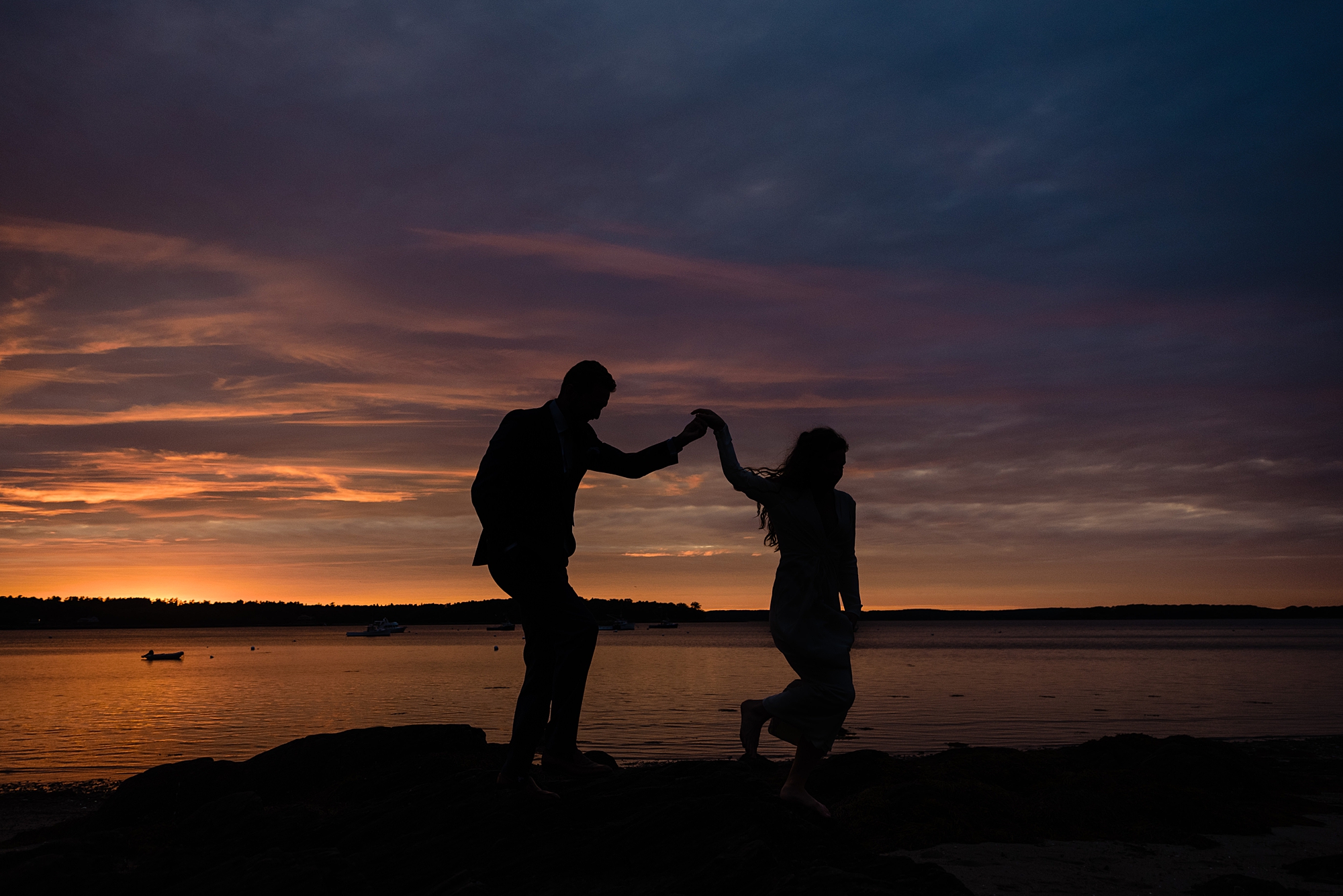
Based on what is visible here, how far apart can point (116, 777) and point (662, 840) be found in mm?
17906

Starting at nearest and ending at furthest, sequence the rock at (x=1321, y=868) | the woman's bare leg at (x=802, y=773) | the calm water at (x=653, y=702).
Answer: the woman's bare leg at (x=802, y=773), the rock at (x=1321, y=868), the calm water at (x=653, y=702)

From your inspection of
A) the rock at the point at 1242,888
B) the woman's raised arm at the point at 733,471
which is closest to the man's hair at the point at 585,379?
the woman's raised arm at the point at 733,471

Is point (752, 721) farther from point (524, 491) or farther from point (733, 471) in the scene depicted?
point (524, 491)

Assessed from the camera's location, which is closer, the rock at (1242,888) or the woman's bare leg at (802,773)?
the woman's bare leg at (802,773)

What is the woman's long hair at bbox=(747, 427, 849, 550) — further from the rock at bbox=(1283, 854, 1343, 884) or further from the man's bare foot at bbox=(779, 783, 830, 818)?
the rock at bbox=(1283, 854, 1343, 884)

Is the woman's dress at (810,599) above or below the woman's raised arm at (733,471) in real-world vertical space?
below

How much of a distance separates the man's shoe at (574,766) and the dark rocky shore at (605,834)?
12cm

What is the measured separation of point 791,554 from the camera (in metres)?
6.54

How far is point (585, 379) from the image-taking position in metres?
5.88

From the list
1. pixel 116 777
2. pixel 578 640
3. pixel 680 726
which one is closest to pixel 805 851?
pixel 578 640

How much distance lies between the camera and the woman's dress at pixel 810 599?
6.36 metres

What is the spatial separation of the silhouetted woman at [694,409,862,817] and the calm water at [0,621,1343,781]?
1392 centimetres

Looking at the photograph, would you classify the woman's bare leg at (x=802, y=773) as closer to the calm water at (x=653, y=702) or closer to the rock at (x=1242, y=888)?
the rock at (x=1242, y=888)

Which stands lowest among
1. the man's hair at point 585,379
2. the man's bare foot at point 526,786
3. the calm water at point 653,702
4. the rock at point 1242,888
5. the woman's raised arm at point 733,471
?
the calm water at point 653,702
